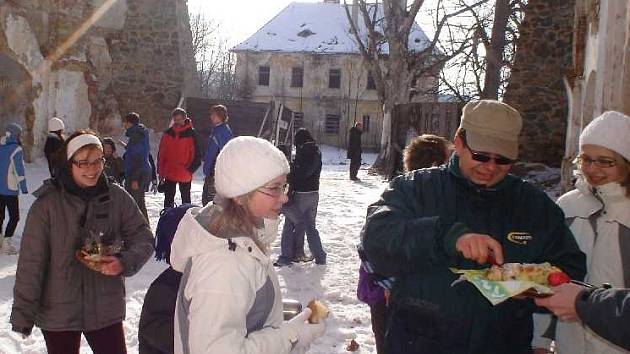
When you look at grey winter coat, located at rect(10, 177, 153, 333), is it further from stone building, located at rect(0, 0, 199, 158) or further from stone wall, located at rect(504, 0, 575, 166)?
stone wall, located at rect(504, 0, 575, 166)

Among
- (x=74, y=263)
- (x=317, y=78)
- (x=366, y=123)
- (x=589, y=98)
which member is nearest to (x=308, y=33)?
(x=317, y=78)

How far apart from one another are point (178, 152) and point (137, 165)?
65 cm

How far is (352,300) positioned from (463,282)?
400 centimetres

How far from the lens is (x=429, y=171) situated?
8.61 ft

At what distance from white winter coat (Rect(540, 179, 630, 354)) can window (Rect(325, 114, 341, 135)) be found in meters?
38.9

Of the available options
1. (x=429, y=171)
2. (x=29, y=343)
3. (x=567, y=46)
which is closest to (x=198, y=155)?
(x=29, y=343)

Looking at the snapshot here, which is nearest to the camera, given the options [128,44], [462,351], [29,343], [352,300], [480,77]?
[462,351]

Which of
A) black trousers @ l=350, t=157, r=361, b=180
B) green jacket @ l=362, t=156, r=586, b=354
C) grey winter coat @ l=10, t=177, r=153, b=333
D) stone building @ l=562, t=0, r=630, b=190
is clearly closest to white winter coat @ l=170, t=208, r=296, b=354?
green jacket @ l=362, t=156, r=586, b=354

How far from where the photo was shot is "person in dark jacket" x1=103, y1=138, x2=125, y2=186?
792cm

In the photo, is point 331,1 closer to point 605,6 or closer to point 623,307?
point 605,6

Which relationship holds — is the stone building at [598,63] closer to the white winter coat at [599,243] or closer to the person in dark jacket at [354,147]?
the white winter coat at [599,243]

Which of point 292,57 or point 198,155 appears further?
point 292,57

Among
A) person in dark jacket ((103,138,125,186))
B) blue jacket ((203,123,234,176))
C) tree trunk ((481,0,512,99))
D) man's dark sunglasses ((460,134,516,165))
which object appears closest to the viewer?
man's dark sunglasses ((460,134,516,165))

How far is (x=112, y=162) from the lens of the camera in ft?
26.5
